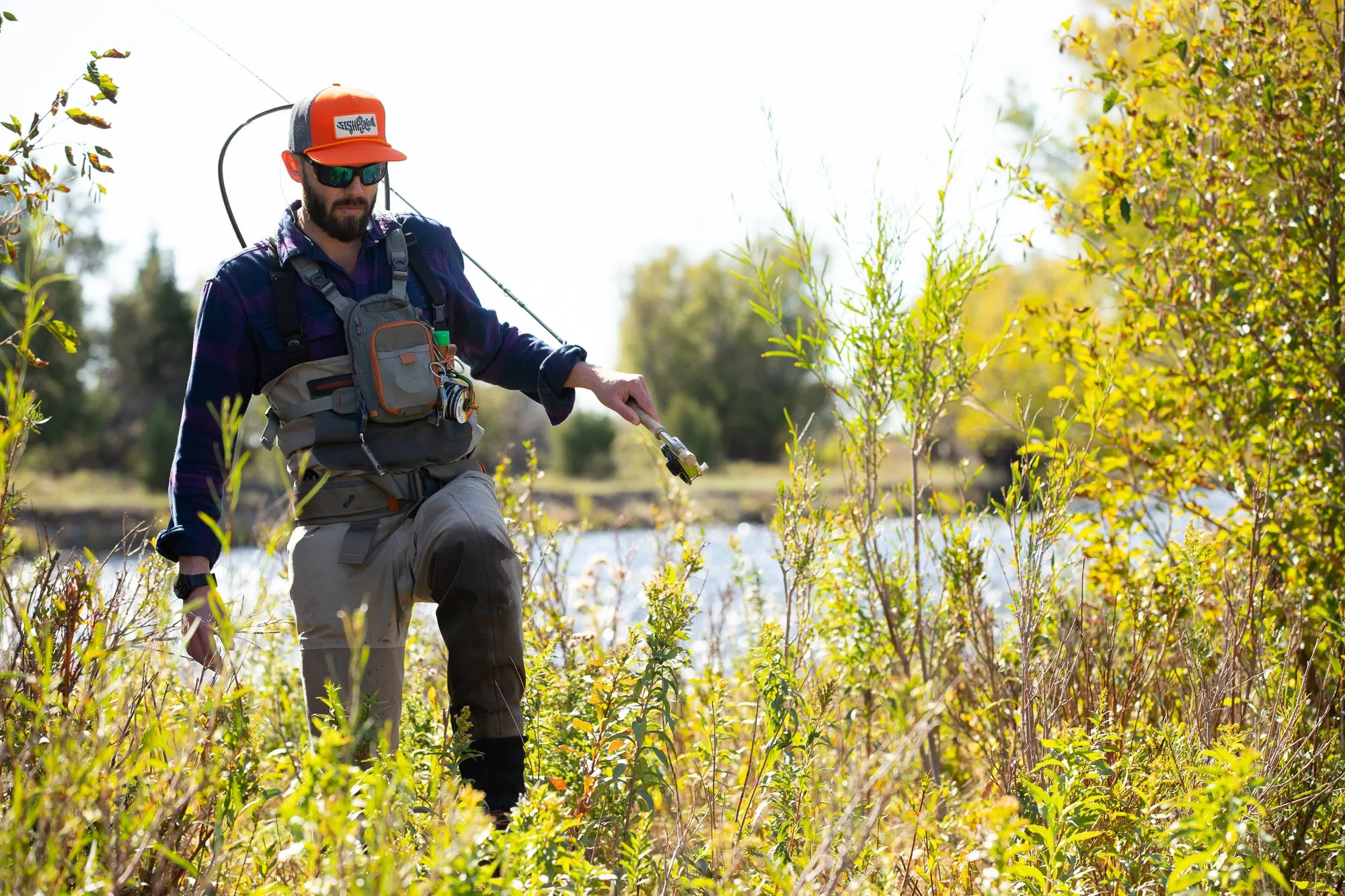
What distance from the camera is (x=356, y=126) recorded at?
10.9 ft

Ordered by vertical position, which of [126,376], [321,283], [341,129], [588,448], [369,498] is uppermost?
[126,376]

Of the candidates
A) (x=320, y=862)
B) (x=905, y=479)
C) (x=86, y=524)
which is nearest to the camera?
Answer: (x=320, y=862)

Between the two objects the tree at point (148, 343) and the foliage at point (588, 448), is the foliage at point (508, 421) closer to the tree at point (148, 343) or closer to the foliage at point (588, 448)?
the foliage at point (588, 448)

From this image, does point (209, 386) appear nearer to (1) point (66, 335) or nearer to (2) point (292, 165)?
(1) point (66, 335)

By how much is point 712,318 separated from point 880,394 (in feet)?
168

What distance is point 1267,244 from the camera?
429 centimetres

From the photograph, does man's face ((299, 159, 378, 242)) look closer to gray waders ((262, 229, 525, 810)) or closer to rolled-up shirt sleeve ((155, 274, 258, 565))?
gray waders ((262, 229, 525, 810))

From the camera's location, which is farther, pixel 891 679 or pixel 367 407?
pixel 891 679

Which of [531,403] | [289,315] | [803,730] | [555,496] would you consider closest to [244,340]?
[289,315]

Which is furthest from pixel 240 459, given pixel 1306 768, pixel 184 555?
pixel 1306 768

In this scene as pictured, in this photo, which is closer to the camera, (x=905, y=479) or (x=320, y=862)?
(x=320, y=862)

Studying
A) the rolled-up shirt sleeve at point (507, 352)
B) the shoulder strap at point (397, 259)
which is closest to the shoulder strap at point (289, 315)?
the shoulder strap at point (397, 259)

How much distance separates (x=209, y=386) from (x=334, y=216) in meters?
0.61

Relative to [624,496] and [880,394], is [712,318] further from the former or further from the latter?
[880,394]
